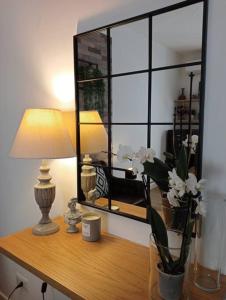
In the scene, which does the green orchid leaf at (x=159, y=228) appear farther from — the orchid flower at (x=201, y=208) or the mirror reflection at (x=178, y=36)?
the mirror reflection at (x=178, y=36)

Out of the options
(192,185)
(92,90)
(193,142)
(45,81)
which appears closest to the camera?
(192,185)

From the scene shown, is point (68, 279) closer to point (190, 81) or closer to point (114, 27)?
point (190, 81)

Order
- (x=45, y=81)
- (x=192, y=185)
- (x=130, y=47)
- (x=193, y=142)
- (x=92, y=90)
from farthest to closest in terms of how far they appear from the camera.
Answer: (x=45, y=81) → (x=92, y=90) → (x=130, y=47) → (x=193, y=142) → (x=192, y=185)

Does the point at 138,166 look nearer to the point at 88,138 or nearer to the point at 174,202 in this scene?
the point at 174,202

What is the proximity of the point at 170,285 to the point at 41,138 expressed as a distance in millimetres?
832

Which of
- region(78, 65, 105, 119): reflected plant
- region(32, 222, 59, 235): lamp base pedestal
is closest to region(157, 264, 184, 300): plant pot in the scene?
region(32, 222, 59, 235): lamp base pedestal

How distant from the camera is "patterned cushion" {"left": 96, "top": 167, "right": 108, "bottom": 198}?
1333mm

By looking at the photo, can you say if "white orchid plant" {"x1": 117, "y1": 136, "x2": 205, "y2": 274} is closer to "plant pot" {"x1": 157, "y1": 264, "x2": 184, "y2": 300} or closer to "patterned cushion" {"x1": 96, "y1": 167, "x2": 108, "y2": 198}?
"plant pot" {"x1": 157, "y1": 264, "x2": 184, "y2": 300}

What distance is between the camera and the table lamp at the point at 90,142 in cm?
132

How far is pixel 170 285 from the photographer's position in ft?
2.72

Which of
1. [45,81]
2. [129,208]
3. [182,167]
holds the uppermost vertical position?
[45,81]

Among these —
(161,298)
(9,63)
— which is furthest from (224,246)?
(9,63)

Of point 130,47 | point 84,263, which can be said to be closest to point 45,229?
point 84,263

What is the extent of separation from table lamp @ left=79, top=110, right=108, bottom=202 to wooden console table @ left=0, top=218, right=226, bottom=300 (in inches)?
11.1
